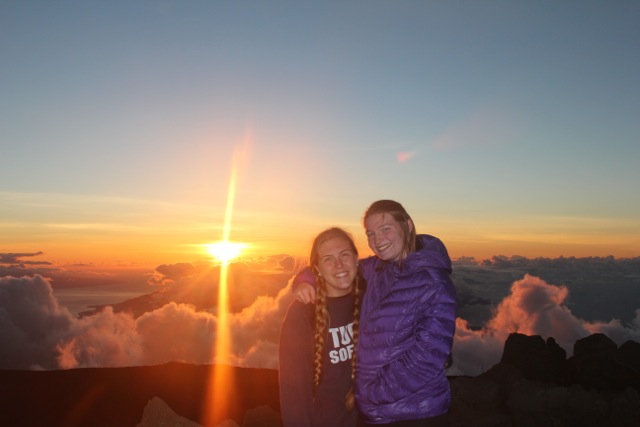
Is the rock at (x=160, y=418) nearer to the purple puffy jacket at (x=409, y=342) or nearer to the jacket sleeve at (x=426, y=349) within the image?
the purple puffy jacket at (x=409, y=342)

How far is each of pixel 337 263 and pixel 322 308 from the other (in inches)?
13.8

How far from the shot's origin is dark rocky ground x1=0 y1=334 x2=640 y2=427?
13055 mm

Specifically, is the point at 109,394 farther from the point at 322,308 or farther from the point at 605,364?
the point at 605,364

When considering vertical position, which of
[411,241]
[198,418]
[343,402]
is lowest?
[198,418]

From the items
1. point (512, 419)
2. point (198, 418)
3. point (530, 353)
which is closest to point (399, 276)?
point (512, 419)

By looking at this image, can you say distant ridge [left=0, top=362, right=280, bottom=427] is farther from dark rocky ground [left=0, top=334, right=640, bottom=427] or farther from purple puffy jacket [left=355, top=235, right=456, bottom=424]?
purple puffy jacket [left=355, top=235, right=456, bottom=424]

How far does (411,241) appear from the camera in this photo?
3666mm

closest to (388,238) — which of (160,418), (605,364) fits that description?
(160,418)

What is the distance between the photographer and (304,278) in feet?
12.5

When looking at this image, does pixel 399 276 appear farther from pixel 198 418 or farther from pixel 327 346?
pixel 198 418

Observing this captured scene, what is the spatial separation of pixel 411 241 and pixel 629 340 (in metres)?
17.9

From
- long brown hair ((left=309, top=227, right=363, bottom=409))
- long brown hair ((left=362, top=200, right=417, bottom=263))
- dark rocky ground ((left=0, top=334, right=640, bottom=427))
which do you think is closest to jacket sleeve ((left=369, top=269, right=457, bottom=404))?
long brown hair ((left=362, top=200, right=417, bottom=263))

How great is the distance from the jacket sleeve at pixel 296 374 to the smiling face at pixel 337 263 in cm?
40

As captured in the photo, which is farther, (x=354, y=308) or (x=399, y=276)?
(x=354, y=308)
